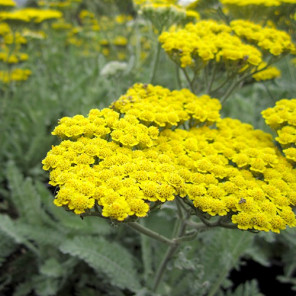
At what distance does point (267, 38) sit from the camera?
198 cm

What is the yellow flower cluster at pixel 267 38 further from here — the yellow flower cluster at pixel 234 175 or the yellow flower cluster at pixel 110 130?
the yellow flower cluster at pixel 110 130

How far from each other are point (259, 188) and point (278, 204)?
0.09m

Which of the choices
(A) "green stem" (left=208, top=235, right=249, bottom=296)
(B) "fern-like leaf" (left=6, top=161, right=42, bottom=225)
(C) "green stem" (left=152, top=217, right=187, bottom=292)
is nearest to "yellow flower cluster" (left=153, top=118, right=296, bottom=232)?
(C) "green stem" (left=152, top=217, right=187, bottom=292)

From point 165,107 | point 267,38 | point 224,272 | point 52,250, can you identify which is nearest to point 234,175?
point 165,107

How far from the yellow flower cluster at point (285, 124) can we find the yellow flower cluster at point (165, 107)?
25cm

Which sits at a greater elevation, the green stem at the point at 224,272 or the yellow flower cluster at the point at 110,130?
the yellow flower cluster at the point at 110,130

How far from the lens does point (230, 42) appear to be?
1891mm

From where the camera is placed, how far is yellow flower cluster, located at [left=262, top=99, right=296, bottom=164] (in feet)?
5.03

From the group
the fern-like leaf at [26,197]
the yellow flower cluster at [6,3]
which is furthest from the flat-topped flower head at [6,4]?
the fern-like leaf at [26,197]

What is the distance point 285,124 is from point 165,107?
1.80 ft

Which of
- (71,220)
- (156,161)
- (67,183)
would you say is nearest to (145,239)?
(71,220)

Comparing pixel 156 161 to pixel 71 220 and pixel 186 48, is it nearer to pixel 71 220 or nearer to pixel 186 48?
pixel 186 48

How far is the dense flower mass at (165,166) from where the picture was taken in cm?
117

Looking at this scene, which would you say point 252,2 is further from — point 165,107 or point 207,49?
point 165,107
